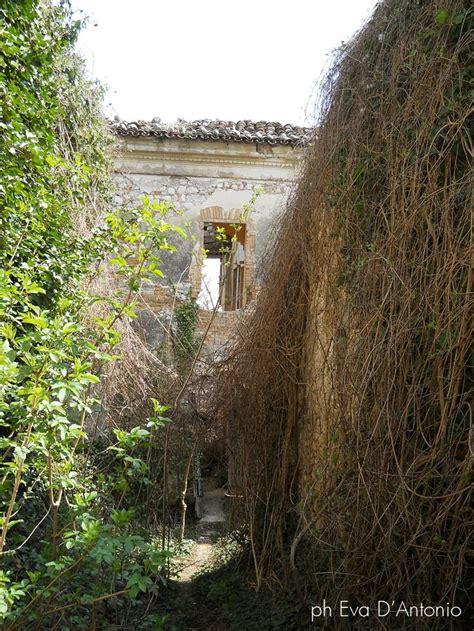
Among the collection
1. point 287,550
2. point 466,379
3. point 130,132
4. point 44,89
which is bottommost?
point 287,550

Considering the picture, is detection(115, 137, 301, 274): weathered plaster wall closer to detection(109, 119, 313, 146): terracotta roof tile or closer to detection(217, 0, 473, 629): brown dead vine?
detection(109, 119, 313, 146): terracotta roof tile

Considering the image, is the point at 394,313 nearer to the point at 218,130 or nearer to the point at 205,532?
the point at 205,532

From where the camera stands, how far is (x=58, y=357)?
2.54 metres

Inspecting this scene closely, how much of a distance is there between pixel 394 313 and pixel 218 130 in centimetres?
763

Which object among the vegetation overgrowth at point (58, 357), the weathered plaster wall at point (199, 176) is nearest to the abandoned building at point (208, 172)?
the weathered plaster wall at point (199, 176)

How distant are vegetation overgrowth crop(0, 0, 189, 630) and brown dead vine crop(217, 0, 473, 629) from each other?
1.03 metres

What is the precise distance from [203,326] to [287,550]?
428 centimetres

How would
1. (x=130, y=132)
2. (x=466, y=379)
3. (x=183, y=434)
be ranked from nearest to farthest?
1. (x=466, y=379)
2. (x=183, y=434)
3. (x=130, y=132)

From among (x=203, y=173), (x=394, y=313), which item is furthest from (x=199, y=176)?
(x=394, y=313)

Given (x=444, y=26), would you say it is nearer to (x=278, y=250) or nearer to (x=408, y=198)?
(x=408, y=198)

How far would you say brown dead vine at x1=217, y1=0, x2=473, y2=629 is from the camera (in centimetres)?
255

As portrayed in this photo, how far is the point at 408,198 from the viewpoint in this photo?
9.48 ft

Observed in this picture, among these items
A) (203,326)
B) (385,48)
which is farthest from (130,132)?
(385,48)

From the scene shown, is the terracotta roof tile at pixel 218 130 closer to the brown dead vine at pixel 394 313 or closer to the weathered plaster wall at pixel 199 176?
the weathered plaster wall at pixel 199 176
